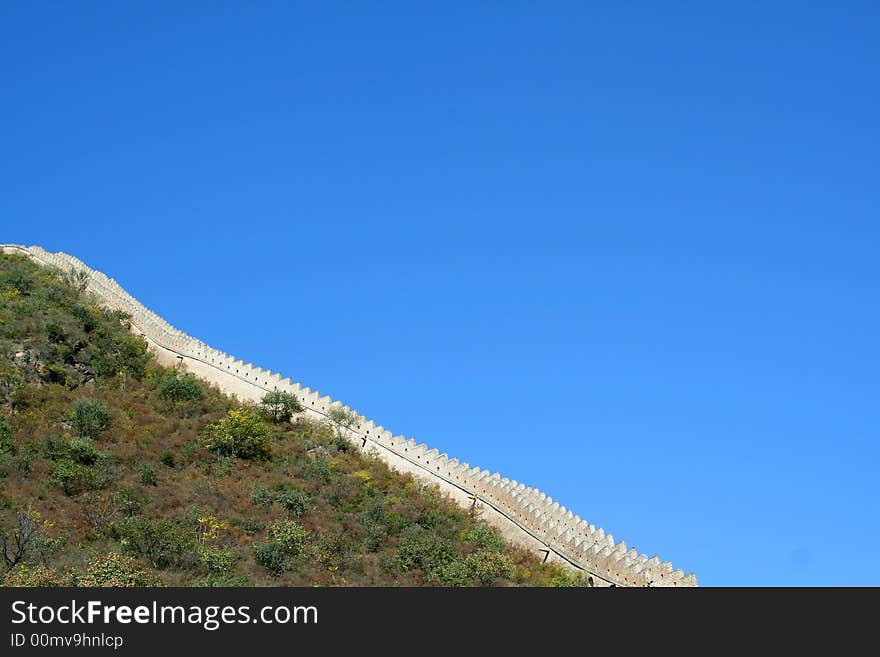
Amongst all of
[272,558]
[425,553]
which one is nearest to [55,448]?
[272,558]

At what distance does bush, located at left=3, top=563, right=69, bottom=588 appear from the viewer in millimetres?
25766

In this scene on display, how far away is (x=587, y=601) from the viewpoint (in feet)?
80.7

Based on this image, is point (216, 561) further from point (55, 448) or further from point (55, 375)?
point (55, 375)

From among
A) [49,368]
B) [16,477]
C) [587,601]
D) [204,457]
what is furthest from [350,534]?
[49,368]

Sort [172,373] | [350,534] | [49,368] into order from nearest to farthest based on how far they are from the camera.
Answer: [350,534] → [49,368] → [172,373]

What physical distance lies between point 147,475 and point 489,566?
12.5 m

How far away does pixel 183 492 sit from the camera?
123ft

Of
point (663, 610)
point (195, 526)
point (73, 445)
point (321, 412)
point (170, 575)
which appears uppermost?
point (321, 412)

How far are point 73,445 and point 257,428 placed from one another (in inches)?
295

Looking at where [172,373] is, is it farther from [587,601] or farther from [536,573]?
[587,601]

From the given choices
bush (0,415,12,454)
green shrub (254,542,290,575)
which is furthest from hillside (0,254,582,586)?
bush (0,415,12,454)

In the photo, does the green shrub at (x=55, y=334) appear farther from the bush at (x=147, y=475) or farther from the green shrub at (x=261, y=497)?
the green shrub at (x=261, y=497)

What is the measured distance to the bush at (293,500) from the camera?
37.8m

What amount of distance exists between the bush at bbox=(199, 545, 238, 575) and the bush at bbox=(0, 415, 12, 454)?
9.93 meters
